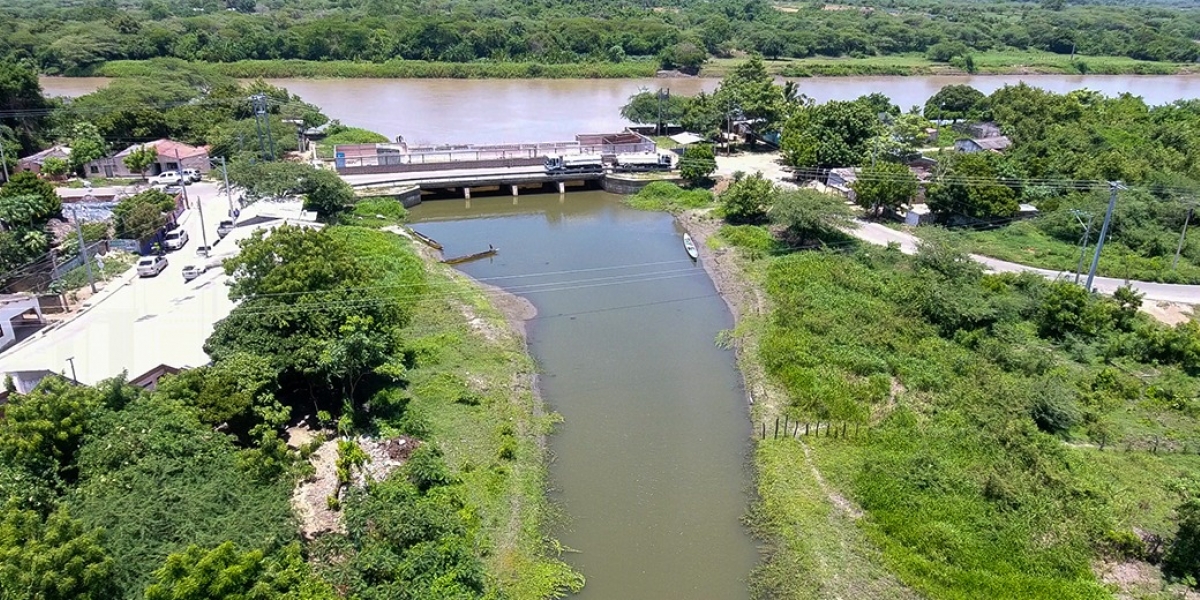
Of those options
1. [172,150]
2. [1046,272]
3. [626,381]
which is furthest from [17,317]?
[1046,272]

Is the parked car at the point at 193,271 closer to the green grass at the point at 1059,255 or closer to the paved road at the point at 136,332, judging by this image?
the paved road at the point at 136,332

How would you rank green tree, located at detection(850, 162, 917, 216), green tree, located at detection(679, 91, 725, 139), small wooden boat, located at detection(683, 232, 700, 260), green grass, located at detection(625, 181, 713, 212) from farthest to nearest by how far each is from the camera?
green tree, located at detection(679, 91, 725, 139) < green grass, located at detection(625, 181, 713, 212) < green tree, located at detection(850, 162, 917, 216) < small wooden boat, located at detection(683, 232, 700, 260)

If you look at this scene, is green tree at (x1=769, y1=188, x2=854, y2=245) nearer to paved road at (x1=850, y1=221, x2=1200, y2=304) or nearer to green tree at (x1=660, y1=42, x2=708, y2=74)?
paved road at (x1=850, y1=221, x2=1200, y2=304)

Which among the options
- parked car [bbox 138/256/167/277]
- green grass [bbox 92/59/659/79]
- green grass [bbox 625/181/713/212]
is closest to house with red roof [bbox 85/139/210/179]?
parked car [bbox 138/256/167/277]

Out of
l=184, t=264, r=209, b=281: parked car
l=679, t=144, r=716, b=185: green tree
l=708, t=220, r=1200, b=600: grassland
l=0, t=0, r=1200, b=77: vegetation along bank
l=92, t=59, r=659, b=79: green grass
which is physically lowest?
l=708, t=220, r=1200, b=600: grassland

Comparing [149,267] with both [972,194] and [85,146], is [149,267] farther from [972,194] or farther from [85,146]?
[972,194]

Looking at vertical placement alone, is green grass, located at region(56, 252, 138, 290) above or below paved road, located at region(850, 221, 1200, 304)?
above

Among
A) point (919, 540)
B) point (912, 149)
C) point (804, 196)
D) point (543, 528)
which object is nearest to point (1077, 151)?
point (912, 149)
